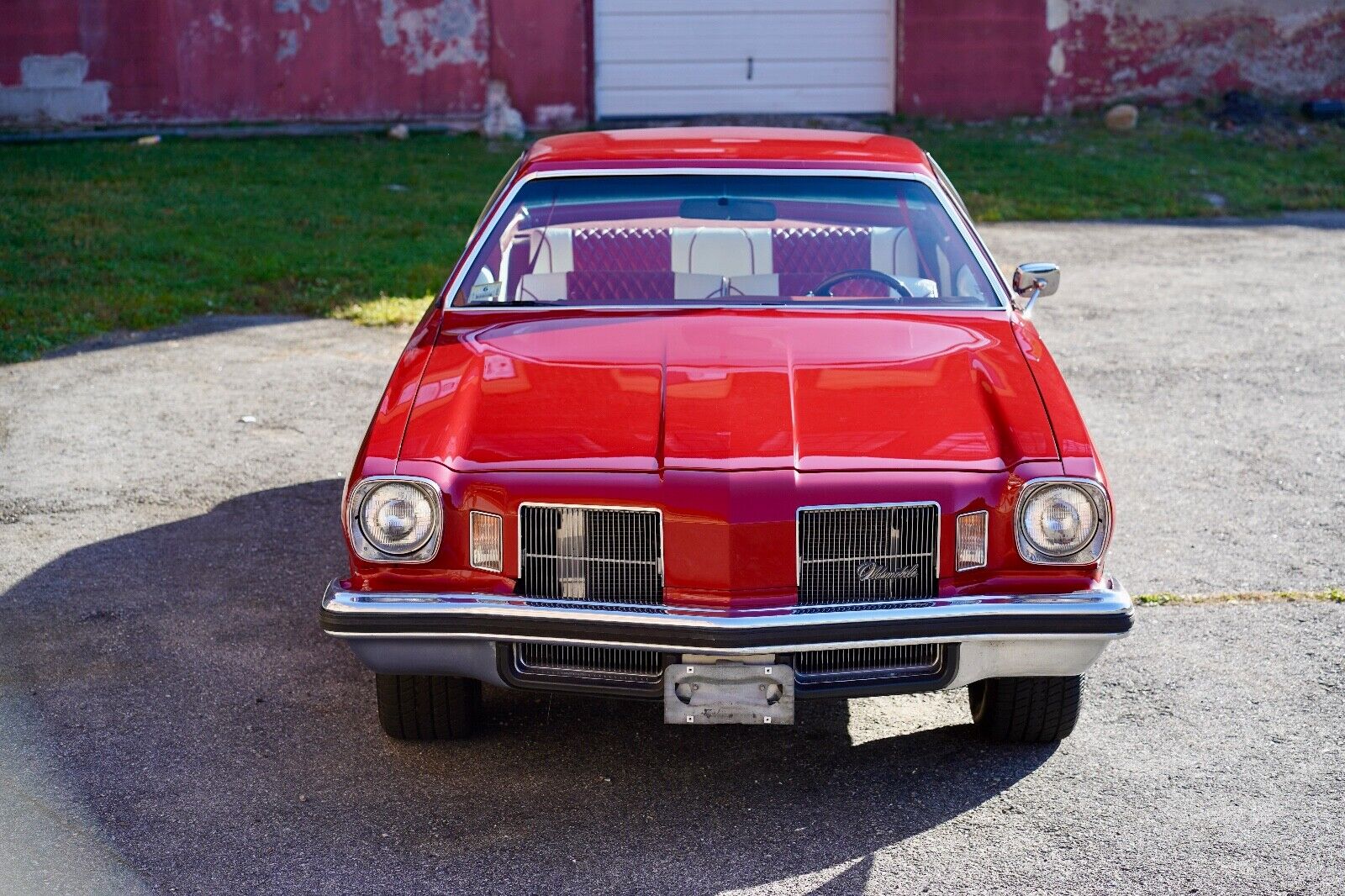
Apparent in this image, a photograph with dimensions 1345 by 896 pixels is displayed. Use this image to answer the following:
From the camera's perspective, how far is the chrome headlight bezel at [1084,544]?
→ 3648 mm

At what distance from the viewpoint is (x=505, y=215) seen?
496 cm

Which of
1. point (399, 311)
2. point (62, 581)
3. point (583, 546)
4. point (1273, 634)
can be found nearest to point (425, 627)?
point (583, 546)

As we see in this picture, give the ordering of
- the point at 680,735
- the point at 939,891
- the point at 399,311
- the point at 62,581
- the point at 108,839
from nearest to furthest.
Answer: the point at 939,891, the point at 108,839, the point at 680,735, the point at 62,581, the point at 399,311

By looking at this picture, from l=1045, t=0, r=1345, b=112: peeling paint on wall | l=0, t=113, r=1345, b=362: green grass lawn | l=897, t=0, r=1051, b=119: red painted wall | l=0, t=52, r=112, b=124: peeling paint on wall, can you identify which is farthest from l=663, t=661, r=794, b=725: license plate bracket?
l=1045, t=0, r=1345, b=112: peeling paint on wall

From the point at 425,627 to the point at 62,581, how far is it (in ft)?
7.82

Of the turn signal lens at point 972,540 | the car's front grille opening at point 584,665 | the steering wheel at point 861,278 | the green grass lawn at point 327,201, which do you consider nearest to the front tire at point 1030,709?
the turn signal lens at point 972,540

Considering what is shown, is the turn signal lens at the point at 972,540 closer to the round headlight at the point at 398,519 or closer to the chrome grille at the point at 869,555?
the chrome grille at the point at 869,555

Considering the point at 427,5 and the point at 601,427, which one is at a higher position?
the point at 427,5

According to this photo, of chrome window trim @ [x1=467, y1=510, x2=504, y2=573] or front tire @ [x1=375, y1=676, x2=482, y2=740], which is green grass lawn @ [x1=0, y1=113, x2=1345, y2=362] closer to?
front tire @ [x1=375, y1=676, x2=482, y2=740]

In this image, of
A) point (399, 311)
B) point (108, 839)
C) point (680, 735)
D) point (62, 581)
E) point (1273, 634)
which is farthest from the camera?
point (399, 311)

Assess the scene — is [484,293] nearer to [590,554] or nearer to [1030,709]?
[590,554]

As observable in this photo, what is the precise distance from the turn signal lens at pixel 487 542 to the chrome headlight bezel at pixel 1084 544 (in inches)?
50.3

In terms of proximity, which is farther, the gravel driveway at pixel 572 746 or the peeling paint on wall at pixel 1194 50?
the peeling paint on wall at pixel 1194 50

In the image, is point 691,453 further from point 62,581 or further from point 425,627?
point 62,581
